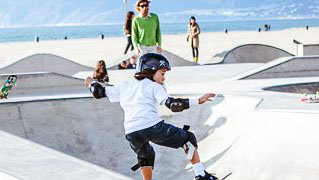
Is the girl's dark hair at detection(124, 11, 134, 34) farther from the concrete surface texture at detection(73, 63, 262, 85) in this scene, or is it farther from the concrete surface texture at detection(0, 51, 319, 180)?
the concrete surface texture at detection(0, 51, 319, 180)

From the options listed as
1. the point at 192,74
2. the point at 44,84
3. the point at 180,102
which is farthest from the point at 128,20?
the point at 180,102

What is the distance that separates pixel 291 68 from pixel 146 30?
6.77 metres

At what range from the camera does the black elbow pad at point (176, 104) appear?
5.31m

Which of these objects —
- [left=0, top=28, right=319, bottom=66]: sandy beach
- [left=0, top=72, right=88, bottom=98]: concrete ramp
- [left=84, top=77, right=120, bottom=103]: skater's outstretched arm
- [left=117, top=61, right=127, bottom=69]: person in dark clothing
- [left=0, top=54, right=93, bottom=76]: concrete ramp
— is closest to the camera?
[left=84, top=77, right=120, bottom=103]: skater's outstretched arm

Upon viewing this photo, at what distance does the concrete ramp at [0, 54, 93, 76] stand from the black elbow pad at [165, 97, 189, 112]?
14.4 m

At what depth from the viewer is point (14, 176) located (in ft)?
14.1

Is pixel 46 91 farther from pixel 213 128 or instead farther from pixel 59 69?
pixel 59 69

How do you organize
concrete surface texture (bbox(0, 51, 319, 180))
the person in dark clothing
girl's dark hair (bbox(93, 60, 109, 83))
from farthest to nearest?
the person in dark clothing → girl's dark hair (bbox(93, 60, 109, 83)) → concrete surface texture (bbox(0, 51, 319, 180))

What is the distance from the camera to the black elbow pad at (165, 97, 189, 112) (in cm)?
531

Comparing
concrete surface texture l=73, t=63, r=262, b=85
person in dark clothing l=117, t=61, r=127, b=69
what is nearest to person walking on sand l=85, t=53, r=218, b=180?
concrete surface texture l=73, t=63, r=262, b=85

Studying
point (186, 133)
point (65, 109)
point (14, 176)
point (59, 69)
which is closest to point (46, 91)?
point (65, 109)

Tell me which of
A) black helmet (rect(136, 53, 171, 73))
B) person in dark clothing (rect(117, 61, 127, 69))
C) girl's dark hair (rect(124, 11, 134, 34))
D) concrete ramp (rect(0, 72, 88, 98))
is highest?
black helmet (rect(136, 53, 171, 73))

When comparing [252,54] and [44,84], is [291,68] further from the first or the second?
[252,54]

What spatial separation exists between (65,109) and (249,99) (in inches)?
110
